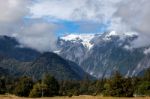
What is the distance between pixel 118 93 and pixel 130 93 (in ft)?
31.8

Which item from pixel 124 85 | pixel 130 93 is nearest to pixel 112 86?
pixel 124 85

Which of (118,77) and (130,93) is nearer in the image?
(130,93)

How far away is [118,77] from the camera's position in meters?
196

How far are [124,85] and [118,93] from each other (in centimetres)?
963

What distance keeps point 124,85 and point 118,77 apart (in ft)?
18.8

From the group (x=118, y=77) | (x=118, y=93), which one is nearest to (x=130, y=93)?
(x=118, y=93)

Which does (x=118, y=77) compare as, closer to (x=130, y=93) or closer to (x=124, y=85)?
(x=124, y=85)

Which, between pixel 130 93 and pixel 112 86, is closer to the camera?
pixel 130 93

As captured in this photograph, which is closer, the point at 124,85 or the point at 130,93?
the point at 130,93

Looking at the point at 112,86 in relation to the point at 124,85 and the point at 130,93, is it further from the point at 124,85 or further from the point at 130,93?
the point at 130,93

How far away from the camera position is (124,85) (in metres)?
192

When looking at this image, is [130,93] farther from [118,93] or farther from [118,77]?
[118,77]

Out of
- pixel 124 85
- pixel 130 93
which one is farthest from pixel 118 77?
pixel 130 93

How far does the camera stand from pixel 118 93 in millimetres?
183500
